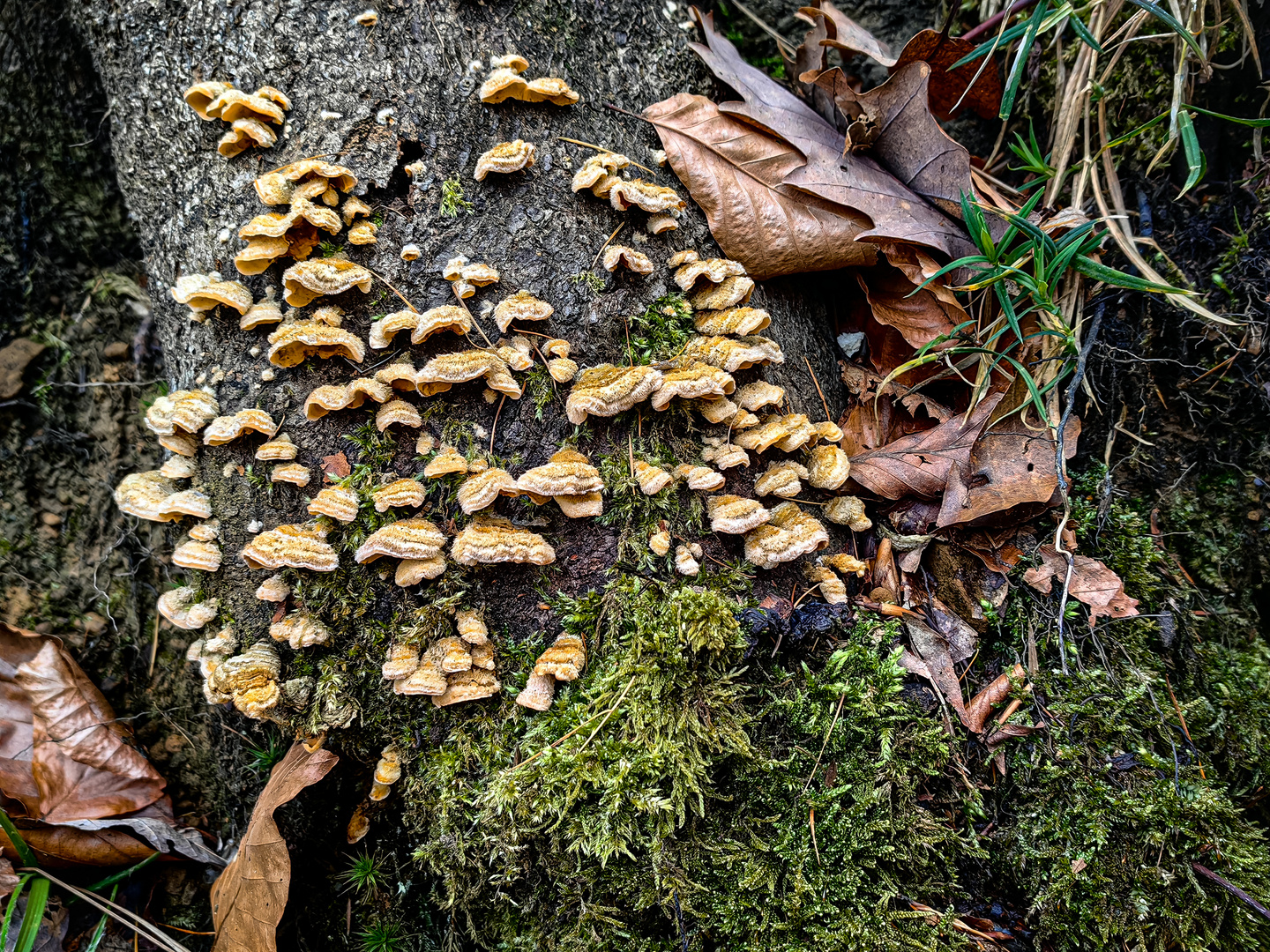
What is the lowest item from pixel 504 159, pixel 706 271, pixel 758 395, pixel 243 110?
pixel 758 395

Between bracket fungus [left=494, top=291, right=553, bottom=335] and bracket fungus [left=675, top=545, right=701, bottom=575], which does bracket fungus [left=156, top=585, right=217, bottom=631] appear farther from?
bracket fungus [left=675, top=545, right=701, bottom=575]

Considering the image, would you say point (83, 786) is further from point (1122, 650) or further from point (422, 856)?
point (1122, 650)

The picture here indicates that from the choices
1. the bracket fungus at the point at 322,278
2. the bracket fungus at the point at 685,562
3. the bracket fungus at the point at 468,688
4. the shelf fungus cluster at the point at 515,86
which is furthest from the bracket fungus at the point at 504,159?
the bracket fungus at the point at 468,688

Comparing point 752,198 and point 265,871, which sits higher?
point 752,198

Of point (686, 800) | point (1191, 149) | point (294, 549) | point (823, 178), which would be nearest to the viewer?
point (686, 800)

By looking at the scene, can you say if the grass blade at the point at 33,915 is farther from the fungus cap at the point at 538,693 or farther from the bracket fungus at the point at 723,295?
the bracket fungus at the point at 723,295

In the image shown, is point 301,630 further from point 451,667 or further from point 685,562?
point 685,562

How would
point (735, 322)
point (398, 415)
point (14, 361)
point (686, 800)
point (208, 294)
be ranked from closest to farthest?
point (686, 800), point (398, 415), point (208, 294), point (735, 322), point (14, 361)

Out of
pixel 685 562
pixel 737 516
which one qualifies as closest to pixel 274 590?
pixel 685 562
